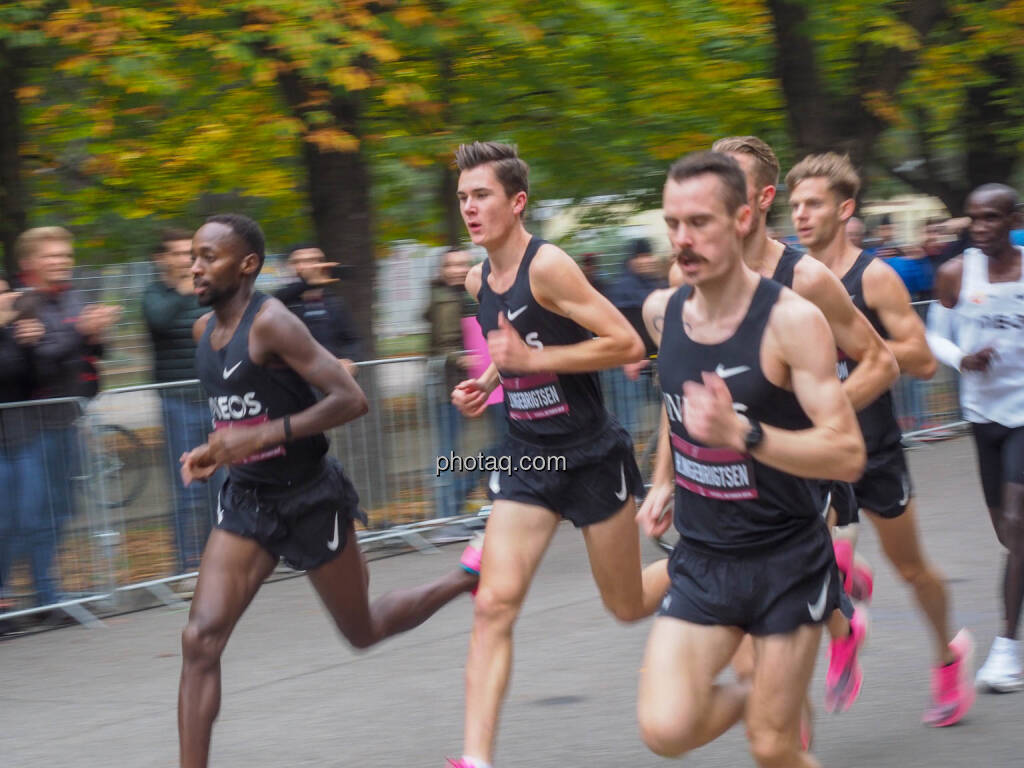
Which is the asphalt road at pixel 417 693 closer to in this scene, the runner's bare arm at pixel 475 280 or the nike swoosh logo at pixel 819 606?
the nike swoosh logo at pixel 819 606

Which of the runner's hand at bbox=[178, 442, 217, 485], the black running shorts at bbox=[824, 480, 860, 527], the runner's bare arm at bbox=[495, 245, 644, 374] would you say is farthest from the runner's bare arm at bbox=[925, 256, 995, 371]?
the runner's hand at bbox=[178, 442, 217, 485]

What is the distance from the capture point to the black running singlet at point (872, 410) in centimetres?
566

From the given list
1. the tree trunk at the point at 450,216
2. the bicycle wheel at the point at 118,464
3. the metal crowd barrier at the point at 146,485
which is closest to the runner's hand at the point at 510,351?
the metal crowd barrier at the point at 146,485

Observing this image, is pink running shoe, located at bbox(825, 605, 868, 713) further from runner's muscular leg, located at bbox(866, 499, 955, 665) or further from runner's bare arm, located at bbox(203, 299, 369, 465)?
runner's bare arm, located at bbox(203, 299, 369, 465)

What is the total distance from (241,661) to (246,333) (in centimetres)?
286

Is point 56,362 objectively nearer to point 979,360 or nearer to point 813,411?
point 979,360

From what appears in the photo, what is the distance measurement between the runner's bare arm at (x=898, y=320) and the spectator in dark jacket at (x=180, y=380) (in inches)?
184

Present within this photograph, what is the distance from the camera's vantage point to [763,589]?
156 inches

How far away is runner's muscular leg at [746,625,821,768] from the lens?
3867 mm

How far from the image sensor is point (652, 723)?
12.6 feet

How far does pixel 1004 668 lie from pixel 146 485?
498 centimetres

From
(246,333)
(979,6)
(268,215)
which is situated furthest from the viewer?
(268,215)

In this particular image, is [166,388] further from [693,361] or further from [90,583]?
[693,361]

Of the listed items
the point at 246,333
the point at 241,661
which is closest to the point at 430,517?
the point at 241,661
